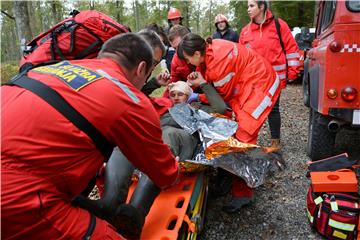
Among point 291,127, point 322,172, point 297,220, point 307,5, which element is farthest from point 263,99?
point 307,5

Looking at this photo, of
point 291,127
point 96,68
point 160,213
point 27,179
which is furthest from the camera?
point 291,127

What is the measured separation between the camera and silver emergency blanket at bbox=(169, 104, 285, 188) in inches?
107

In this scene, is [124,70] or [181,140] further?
[181,140]

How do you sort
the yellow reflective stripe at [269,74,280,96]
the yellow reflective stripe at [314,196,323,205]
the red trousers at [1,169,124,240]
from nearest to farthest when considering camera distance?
the red trousers at [1,169,124,240], the yellow reflective stripe at [314,196,323,205], the yellow reflective stripe at [269,74,280,96]

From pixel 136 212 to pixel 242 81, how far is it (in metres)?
1.64

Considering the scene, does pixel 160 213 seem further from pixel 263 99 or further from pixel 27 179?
pixel 263 99

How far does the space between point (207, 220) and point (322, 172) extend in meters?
0.99

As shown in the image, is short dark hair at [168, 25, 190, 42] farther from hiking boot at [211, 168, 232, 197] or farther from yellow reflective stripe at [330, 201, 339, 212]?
yellow reflective stripe at [330, 201, 339, 212]

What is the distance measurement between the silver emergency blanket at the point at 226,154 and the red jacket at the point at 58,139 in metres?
1.15

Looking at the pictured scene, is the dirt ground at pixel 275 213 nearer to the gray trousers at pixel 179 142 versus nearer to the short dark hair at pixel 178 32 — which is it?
the gray trousers at pixel 179 142

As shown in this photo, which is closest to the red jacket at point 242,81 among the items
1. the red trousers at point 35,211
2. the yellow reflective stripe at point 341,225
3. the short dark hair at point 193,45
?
the short dark hair at point 193,45

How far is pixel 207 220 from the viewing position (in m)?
3.06

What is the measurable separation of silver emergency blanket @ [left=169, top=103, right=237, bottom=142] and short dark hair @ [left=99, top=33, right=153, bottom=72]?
1.15 m

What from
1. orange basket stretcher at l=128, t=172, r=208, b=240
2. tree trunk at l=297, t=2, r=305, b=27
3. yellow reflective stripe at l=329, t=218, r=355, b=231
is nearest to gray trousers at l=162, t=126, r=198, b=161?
orange basket stretcher at l=128, t=172, r=208, b=240
